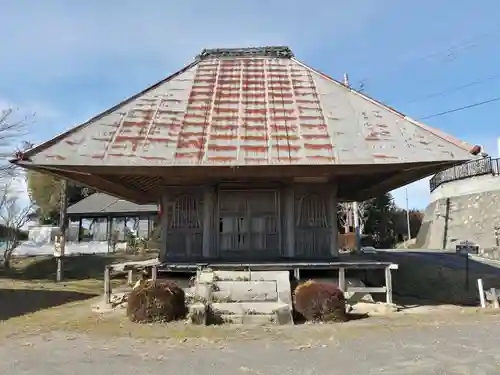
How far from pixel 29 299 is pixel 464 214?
29617 mm

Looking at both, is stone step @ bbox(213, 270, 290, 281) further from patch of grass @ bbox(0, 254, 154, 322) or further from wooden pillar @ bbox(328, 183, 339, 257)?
patch of grass @ bbox(0, 254, 154, 322)

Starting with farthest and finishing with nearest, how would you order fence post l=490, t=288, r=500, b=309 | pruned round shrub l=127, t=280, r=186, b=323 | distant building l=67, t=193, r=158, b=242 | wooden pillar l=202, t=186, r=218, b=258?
distant building l=67, t=193, r=158, b=242, wooden pillar l=202, t=186, r=218, b=258, fence post l=490, t=288, r=500, b=309, pruned round shrub l=127, t=280, r=186, b=323

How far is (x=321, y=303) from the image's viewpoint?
10148 millimetres

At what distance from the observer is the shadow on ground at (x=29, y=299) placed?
43.7ft

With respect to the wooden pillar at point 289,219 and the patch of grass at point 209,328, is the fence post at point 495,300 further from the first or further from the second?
the wooden pillar at point 289,219

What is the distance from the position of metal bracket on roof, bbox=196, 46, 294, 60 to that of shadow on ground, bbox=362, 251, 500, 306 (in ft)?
28.2

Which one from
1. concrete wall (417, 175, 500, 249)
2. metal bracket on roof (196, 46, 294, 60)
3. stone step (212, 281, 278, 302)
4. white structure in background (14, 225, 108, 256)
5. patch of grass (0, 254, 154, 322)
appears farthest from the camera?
white structure in background (14, 225, 108, 256)

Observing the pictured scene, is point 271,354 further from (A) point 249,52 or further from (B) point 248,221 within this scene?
(A) point 249,52

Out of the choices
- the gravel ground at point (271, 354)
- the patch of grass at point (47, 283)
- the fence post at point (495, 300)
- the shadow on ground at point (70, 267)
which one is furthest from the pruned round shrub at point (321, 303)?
the shadow on ground at point (70, 267)

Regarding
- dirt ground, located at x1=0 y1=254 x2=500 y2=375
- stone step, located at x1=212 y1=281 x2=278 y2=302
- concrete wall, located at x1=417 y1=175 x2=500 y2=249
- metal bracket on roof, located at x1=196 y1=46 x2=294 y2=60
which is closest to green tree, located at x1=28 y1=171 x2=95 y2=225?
concrete wall, located at x1=417 y1=175 x2=500 y2=249

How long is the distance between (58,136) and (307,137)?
6.51m

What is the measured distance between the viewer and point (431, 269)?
1884cm

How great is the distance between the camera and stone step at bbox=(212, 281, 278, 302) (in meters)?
10.9

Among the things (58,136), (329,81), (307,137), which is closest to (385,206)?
(329,81)
